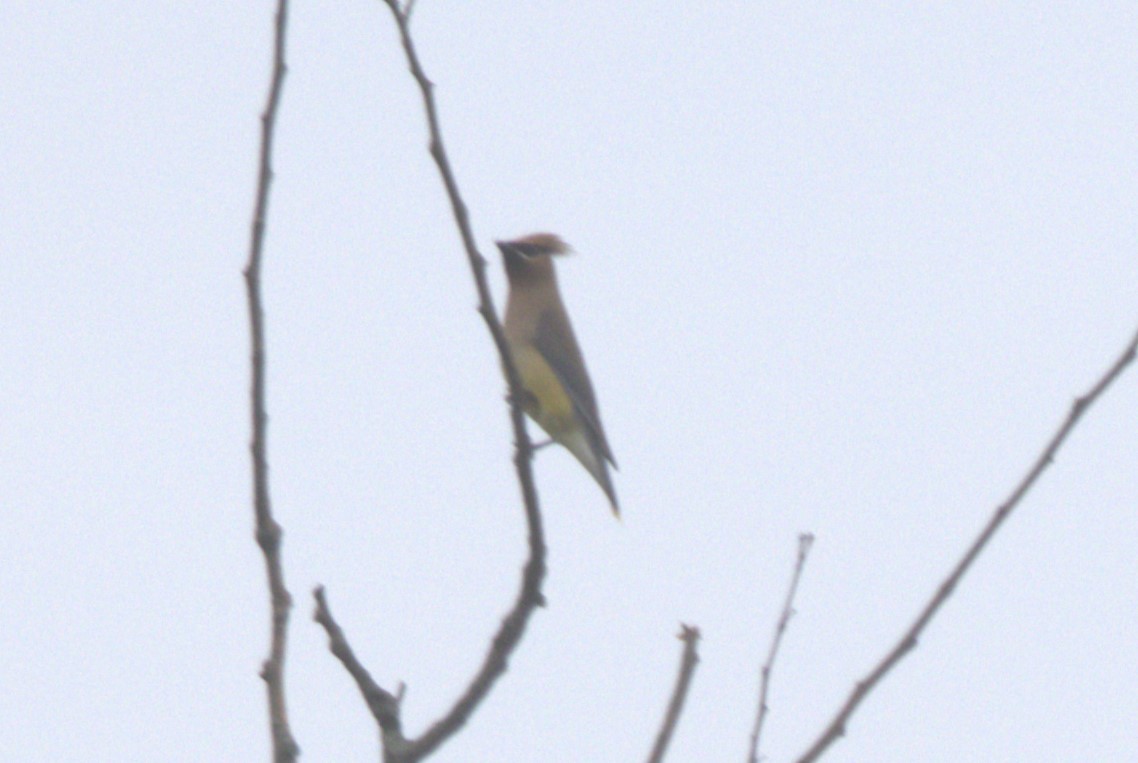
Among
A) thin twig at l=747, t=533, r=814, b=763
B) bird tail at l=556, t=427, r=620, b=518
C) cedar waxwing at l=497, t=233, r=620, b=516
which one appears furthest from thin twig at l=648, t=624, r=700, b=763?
bird tail at l=556, t=427, r=620, b=518

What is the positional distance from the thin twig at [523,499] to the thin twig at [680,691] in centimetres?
34

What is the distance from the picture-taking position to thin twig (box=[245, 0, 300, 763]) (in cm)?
229

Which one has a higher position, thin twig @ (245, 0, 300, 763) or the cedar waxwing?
thin twig @ (245, 0, 300, 763)

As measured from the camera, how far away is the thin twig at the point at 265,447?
2291 mm

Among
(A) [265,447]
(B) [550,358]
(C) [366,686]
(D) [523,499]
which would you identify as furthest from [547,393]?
(A) [265,447]

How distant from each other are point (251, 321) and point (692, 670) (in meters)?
0.67

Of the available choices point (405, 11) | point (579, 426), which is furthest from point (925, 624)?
point (579, 426)

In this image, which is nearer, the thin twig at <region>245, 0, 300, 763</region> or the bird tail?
the thin twig at <region>245, 0, 300, 763</region>

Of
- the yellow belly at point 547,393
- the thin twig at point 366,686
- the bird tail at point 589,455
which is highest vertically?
the thin twig at point 366,686

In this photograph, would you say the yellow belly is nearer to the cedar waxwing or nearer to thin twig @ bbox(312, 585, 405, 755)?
the cedar waxwing

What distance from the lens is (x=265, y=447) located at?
2334 mm

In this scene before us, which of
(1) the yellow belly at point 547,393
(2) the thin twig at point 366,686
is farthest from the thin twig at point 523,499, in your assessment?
(1) the yellow belly at point 547,393

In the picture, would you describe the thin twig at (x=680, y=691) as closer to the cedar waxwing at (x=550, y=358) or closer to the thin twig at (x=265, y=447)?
the thin twig at (x=265, y=447)

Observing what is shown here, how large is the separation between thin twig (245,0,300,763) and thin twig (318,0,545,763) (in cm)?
19
